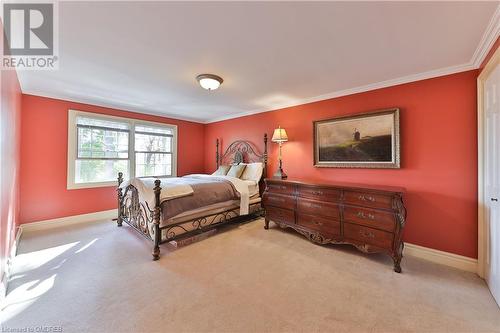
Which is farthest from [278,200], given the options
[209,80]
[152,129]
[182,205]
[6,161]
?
[152,129]

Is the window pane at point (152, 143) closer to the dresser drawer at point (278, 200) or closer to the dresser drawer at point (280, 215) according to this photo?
the dresser drawer at point (278, 200)

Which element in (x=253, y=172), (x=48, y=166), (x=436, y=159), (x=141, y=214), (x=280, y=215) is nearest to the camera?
(x=436, y=159)

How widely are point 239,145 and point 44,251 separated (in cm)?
386

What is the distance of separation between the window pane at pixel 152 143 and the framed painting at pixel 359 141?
3793 millimetres

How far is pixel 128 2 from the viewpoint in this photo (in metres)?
1.52

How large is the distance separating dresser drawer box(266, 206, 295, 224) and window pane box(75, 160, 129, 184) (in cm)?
340

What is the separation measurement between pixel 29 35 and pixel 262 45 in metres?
2.21

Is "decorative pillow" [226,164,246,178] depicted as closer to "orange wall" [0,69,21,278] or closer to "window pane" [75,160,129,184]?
"window pane" [75,160,129,184]

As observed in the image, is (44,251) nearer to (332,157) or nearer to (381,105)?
(332,157)

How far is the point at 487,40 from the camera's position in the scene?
1930mm

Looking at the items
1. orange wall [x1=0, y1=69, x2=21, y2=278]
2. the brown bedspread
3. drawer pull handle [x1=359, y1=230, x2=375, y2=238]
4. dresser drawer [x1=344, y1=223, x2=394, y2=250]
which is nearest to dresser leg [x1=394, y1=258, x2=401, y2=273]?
dresser drawer [x1=344, y1=223, x2=394, y2=250]

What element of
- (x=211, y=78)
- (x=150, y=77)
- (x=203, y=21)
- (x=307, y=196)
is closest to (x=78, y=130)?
(x=150, y=77)

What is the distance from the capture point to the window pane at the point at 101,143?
4035mm

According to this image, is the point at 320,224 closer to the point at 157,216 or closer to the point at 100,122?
the point at 157,216
